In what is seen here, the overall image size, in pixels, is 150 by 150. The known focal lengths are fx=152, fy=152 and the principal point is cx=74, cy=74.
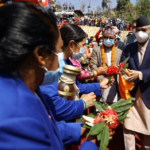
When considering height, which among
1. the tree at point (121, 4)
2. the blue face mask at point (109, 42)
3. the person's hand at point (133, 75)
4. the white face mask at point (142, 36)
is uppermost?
the tree at point (121, 4)

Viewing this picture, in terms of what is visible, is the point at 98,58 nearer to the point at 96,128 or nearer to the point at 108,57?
the point at 108,57

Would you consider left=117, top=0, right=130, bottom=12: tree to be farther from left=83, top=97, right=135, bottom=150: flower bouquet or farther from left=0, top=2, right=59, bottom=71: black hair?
left=0, top=2, right=59, bottom=71: black hair

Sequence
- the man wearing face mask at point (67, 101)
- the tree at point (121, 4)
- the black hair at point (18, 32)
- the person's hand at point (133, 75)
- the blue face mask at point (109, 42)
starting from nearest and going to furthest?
the black hair at point (18, 32) < the man wearing face mask at point (67, 101) < the person's hand at point (133, 75) < the blue face mask at point (109, 42) < the tree at point (121, 4)

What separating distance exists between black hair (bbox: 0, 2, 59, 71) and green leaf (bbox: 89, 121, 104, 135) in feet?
2.87

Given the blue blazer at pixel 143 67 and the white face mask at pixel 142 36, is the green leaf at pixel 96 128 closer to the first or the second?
the blue blazer at pixel 143 67

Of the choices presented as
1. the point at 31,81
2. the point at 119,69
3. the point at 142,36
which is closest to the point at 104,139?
the point at 31,81

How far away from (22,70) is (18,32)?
0.69 ft

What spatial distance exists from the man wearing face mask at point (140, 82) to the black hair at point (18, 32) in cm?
198

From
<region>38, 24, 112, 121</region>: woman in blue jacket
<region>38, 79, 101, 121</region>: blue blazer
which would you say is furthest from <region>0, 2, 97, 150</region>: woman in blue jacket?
<region>38, 79, 101, 121</region>: blue blazer

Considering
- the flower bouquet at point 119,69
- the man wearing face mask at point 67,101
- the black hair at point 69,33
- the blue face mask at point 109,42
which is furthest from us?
the blue face mask at point 109,42

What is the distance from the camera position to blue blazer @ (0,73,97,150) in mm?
624

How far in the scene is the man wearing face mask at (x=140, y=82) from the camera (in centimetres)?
247

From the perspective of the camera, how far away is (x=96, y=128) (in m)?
1.35

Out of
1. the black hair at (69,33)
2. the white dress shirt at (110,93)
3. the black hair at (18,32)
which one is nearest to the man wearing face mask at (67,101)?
the black hair at (69,33)
